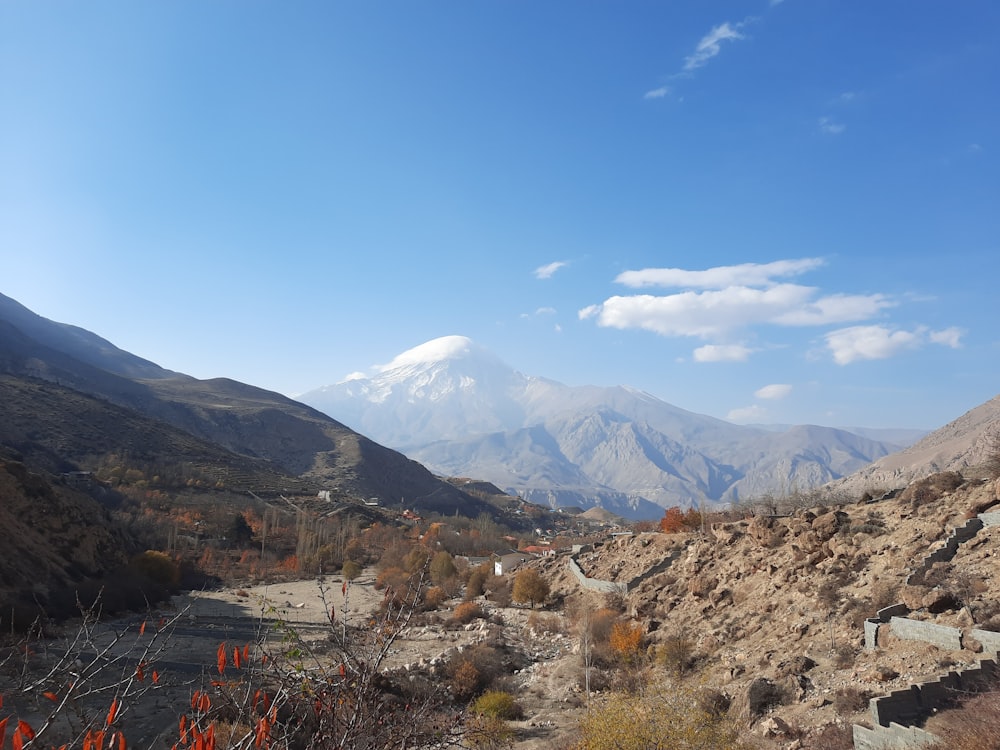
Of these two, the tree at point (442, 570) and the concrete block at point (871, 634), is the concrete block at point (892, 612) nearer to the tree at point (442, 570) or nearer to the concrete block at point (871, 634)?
the concrete block at point (871, 634)

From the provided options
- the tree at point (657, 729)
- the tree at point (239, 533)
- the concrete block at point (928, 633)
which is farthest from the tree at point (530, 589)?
the tree at point (239, 533)

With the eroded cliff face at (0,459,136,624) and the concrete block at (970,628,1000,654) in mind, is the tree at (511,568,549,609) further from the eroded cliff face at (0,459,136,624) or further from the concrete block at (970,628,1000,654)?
the concrete block at (970,628,1000,654)

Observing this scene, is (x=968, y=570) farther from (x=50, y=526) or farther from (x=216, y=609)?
(x=50, y=526)

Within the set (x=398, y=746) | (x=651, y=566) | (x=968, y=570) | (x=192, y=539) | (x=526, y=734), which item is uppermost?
(x=968, y=570)

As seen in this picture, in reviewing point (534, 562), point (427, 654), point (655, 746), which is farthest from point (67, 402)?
point (655, 746)

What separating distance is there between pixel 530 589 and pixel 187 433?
235ft

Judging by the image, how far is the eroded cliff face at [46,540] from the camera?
84.0 ft

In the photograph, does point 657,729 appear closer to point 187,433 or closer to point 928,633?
point 928,633

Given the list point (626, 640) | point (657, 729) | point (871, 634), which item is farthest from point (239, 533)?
point (871, 634)

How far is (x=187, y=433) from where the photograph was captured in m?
87.4

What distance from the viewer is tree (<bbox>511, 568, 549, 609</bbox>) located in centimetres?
3272

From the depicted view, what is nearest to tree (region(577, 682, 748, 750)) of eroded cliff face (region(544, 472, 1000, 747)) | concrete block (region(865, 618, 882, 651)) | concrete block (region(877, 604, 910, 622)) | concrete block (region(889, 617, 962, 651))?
eroded cliff face (region(544, 472, 1000, 747))

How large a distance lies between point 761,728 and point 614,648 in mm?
8996

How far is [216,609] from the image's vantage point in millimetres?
33781
